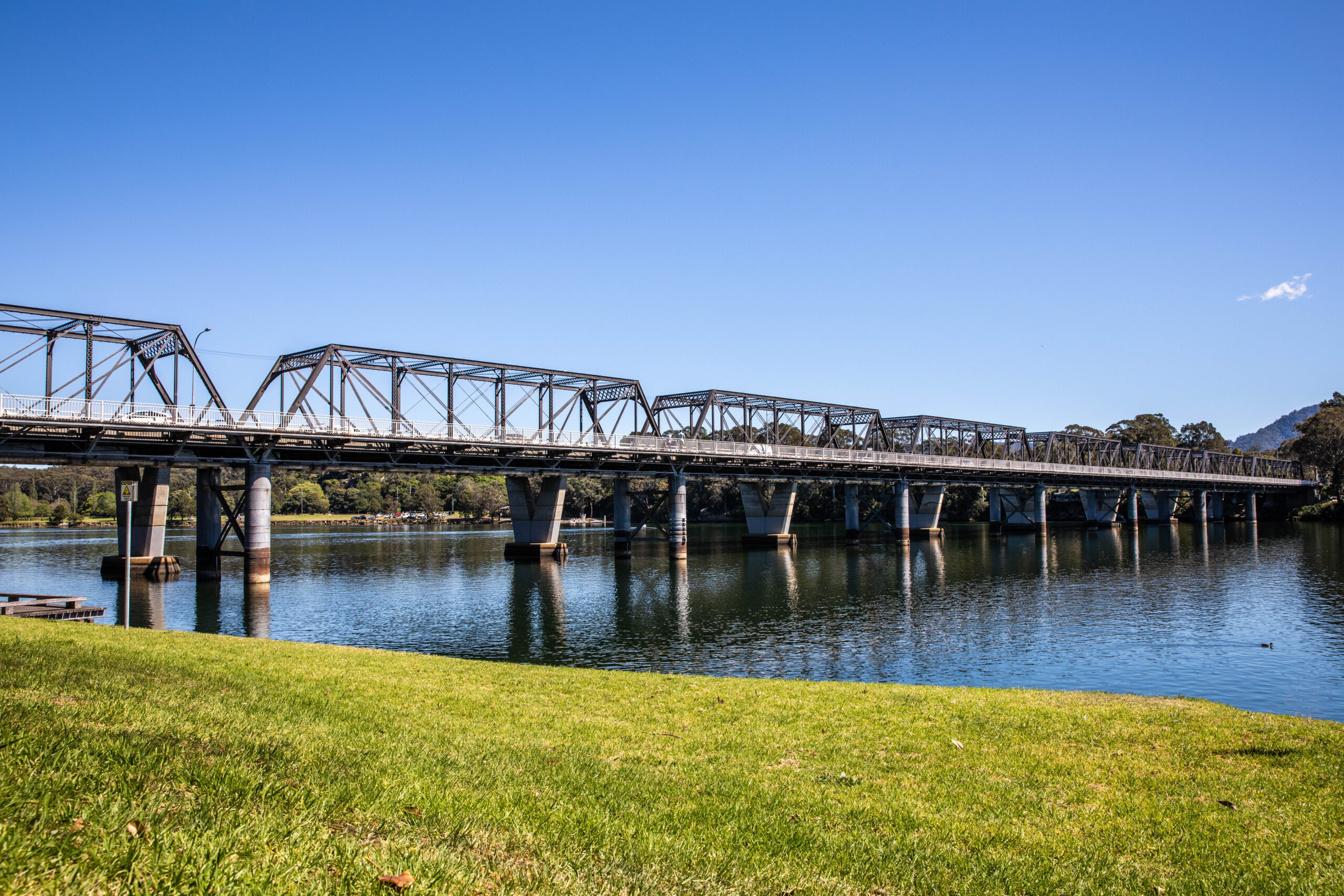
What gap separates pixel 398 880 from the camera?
5.44 m

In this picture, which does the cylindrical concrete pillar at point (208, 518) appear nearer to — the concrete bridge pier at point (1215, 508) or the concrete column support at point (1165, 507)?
the concrete column support at point (1165, 507)

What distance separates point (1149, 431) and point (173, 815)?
211 metres

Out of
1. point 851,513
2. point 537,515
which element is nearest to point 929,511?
point 851,513

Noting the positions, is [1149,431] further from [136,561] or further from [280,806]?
[280,806]

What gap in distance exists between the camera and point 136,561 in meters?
52.1

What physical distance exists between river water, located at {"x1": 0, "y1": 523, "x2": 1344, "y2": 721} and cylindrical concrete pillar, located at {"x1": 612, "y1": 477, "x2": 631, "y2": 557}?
2485 mm

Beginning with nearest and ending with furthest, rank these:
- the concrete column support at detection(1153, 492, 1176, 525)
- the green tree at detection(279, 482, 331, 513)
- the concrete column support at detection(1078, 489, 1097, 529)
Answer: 1. the concrete column support at detection(1078, 489, 1097, 529)
2. the concrete column support at detection(1153, 492, 1176, 525)
3. the green tree at detection(279, 482, 331, 513)

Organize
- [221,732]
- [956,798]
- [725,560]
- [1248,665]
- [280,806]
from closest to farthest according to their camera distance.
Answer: [280,806], [221,732], [956,798], [1248,665], [725,560]

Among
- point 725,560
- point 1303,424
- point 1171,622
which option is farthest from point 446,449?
point 1303,424

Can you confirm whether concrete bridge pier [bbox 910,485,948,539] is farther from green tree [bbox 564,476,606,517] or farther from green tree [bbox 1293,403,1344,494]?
green tree [bbox 1293,403,1344,494]

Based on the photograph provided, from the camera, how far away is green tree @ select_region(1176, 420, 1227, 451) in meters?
193

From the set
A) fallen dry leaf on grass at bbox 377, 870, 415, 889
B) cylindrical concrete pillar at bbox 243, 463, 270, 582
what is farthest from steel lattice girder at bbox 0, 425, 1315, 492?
fallen dry leaf on grass at bbox 377, 870, 415, 889

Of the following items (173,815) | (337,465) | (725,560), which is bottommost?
(725,560)

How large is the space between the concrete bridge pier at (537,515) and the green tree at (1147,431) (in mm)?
155748
